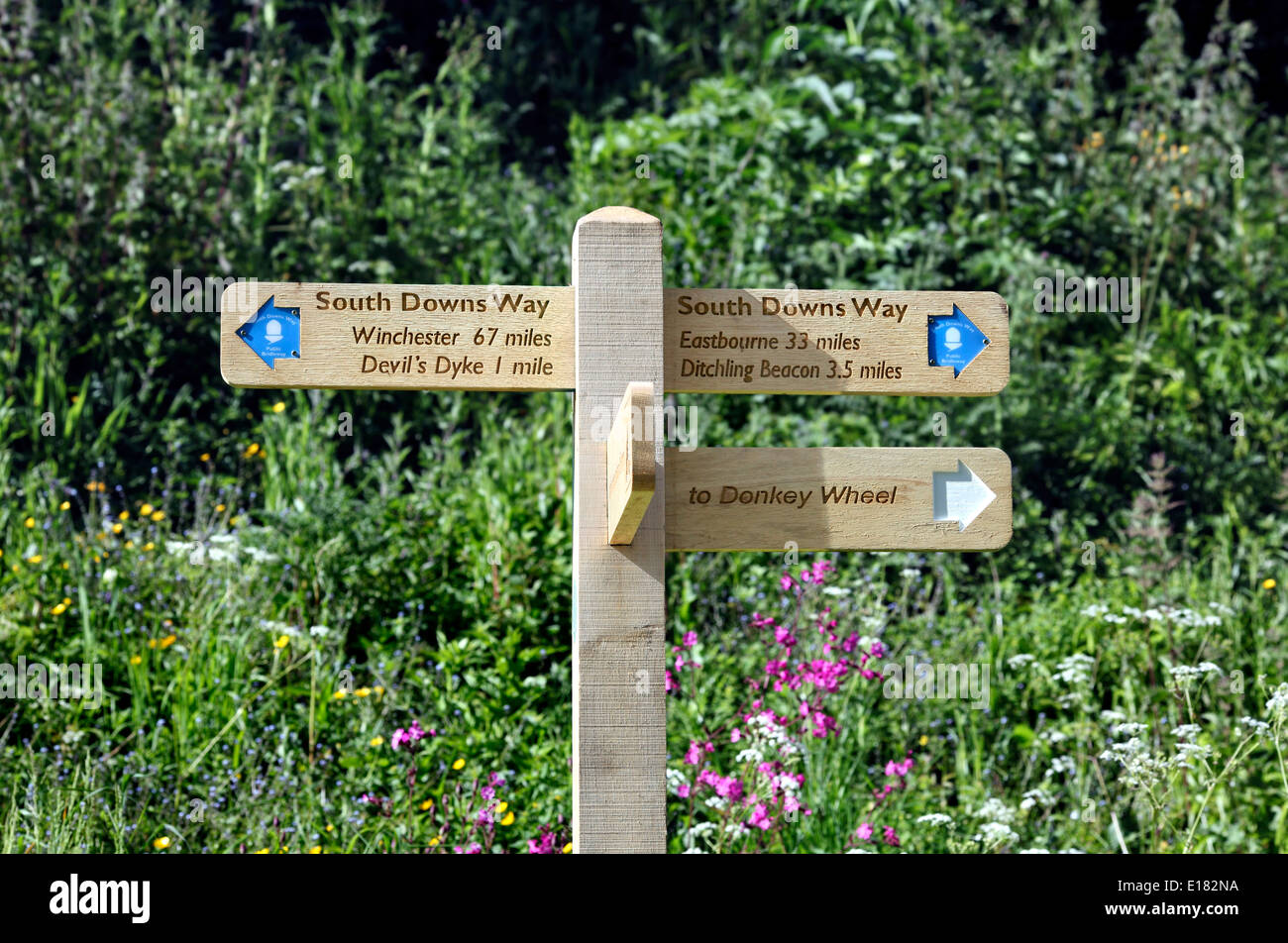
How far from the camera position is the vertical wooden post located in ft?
6.82

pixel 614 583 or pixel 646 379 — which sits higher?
pixel 646 379

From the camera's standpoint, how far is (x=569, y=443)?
4508mm

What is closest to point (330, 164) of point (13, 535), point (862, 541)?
point (13, 535)

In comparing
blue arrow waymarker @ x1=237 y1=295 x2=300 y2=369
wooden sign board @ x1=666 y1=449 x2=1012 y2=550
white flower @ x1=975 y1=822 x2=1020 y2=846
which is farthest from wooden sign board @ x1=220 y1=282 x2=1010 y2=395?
white flower @ x1=975 y1=822 x2=1020 y2=846

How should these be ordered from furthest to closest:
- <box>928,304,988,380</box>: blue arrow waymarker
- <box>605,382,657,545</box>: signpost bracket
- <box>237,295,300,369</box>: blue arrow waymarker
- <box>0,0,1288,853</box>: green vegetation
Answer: <box>0,0,1288,853</box>: green vegetation, <box>928,304,988,380</box>: blue arrow waymarker, <box>237,295,300,369</box>: blue arrow waymarker, <box>605,382,657,545</box>: signpost bracket

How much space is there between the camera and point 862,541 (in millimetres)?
2234

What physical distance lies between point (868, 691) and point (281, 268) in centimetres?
310

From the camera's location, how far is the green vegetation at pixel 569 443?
11.1ft

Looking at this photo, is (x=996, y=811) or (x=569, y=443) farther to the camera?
(x=569, y=443)

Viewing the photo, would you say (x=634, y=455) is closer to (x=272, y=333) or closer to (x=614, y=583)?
(x=614, y=583)

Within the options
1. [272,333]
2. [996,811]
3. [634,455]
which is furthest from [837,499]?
[996,811]

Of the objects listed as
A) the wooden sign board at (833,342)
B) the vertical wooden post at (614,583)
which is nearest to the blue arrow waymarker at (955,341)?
the wooden sign board at (833,342)

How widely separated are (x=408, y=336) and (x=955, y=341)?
998 millimetres

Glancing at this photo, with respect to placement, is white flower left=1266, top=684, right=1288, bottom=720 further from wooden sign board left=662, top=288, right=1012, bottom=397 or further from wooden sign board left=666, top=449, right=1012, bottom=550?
wooden sign board left=662, top=288, right=1012, bottom=397
